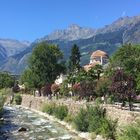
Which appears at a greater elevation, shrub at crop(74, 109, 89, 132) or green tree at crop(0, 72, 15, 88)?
green tree at crop(0, 72, 15, 88)

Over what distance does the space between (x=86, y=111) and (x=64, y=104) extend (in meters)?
16.4

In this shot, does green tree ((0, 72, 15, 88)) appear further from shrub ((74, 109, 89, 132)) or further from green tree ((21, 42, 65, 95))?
shrub ((74, 109, 89, 132))

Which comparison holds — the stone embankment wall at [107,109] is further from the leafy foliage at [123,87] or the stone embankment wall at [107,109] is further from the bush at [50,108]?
the leafy foliage at [123,87]

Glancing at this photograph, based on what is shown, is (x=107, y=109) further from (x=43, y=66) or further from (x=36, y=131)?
(x=43, y=66)

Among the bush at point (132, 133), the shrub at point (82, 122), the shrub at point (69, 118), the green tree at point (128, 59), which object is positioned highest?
the green tree at point (128, 59)

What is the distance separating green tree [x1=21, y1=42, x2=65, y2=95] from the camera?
111375mm

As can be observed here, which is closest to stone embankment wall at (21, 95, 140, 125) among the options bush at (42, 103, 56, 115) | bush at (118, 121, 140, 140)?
bush at (42, 103, 56, 115)

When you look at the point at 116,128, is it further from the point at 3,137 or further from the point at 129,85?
the point at 3,137

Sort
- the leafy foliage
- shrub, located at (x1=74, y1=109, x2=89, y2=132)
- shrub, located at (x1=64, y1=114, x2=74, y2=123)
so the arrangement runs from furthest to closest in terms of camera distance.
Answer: shrub, located at (x1=64, y1=114, x2=74, y2=123) → the leafy foliage → shrub, located at (x1=74, y1=109, x2=89, y2=132)

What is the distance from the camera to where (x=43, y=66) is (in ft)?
364

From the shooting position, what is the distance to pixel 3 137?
1857 inches

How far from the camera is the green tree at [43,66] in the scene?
365 feet

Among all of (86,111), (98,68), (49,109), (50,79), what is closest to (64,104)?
(49,109)

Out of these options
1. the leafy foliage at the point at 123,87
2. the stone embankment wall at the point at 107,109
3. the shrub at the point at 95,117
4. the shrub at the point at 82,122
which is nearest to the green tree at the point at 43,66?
the stone embankment wall at the point at 107,109
